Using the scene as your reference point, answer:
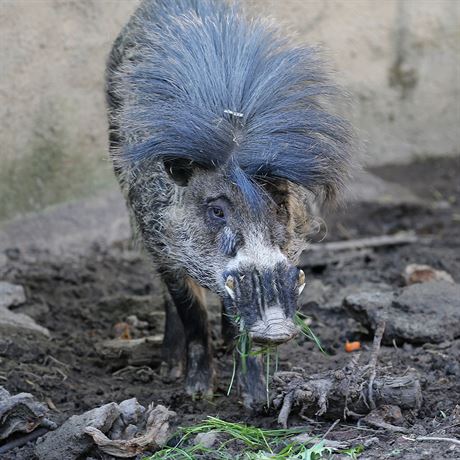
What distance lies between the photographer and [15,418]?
458 cm

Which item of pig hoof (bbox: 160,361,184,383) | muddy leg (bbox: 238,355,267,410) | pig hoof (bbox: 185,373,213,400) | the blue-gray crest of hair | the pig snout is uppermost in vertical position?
the blue-gray crest of hair

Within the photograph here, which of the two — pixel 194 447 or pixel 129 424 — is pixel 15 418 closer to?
pixel 129 424

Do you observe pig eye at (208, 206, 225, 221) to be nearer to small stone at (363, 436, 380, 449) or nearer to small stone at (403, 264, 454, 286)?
small stone at (363, 436, 380, 449)

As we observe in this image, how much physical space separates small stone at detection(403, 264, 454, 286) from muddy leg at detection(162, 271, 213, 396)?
169 cm

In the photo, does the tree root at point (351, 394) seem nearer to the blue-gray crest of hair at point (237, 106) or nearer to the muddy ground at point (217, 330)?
the muddy ground at point (217, 330)

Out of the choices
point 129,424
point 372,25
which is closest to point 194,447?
point 129,424

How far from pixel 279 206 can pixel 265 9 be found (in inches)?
84.0

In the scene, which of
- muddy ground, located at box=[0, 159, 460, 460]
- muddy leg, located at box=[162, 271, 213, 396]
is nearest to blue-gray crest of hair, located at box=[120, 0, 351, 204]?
muddy leg, located at box=[162, 271, 213, 396]

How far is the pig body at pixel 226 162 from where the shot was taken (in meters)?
4.66

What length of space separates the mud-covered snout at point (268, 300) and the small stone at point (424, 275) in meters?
2.34

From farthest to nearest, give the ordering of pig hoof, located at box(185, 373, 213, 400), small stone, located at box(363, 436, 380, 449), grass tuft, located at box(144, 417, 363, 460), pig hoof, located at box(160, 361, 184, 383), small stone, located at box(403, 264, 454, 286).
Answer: small stone, located at box(403, 264, 454, 286), pig hoof, located at box(160, 361, 184, 383), pig hoof, located at box(185, 373, 213, 400), small stone, located at box(363, 436, 380, 449), grass tuft, located at box(144, 417, 363, 460)

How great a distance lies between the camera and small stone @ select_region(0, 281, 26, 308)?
258 inches

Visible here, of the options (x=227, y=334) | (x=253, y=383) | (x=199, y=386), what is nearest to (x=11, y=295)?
(x=227, y=334)

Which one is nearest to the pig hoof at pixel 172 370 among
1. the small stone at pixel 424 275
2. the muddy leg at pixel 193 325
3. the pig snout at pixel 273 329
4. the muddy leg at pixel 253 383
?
the muddy leg at pixel 193 325
